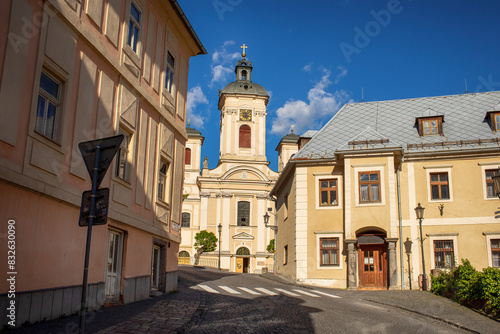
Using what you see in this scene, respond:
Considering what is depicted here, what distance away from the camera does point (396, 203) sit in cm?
2444

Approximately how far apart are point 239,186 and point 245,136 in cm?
661

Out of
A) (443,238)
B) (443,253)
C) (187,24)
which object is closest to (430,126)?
(443,238)

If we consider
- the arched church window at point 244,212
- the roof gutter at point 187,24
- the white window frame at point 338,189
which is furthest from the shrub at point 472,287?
the arched church window at point 244,212

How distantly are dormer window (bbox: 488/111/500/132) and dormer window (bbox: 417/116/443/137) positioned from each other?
2.41 m

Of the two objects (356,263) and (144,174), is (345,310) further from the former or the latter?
(356,263)

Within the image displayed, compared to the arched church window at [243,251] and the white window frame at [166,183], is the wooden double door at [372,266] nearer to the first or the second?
the white window frame at [166,183]

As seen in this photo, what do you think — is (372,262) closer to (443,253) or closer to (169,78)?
(443,253)

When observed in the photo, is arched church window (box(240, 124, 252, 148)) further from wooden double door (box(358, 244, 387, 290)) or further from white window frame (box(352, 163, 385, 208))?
wooden double door (box(358, 244, 387, 290))

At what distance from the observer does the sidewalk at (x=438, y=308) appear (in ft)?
41.6

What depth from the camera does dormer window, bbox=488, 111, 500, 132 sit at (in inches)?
1012

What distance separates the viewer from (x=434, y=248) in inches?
941

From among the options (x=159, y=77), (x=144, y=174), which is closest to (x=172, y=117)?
(x=159, y=77)

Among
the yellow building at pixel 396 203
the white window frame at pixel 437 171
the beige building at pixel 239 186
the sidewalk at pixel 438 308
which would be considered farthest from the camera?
the beige building at pixel 239 186

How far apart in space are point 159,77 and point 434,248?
15.3m
